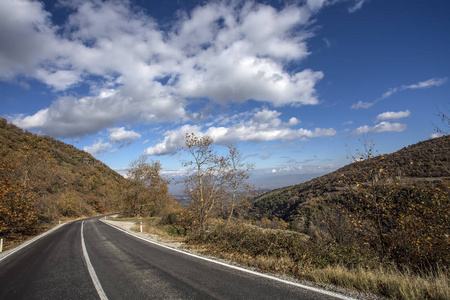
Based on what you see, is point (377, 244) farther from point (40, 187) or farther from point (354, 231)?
point (40, 187)

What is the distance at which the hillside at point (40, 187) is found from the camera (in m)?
15.2

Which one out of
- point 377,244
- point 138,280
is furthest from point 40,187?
point 377,244

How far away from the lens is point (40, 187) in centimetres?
2428

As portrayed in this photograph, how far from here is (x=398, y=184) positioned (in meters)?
6.45

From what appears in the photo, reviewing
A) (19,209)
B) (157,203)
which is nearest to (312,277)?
(19,209)

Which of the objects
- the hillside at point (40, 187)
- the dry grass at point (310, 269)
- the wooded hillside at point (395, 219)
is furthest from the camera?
the hillside at point (40, 187)

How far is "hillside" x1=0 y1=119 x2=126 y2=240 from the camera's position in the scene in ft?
49.9

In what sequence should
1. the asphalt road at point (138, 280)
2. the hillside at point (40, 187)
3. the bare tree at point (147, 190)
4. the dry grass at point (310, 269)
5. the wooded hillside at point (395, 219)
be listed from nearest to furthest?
1. the dry grass at point (310, 269)
2. the asphalt road at point (138, 280)
3. the wooded hillside at point (395, 219)
4. the hillside at point (40, 187)
5. the bare tree at point (147, 190)

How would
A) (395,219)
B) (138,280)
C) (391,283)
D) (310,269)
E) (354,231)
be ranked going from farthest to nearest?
1. (354,231)
2. (395,219)
3. (138,280)
4. (310,269)
5. (391,283)

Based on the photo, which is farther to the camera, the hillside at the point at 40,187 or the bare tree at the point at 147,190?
the bare tree at the point at 147,190

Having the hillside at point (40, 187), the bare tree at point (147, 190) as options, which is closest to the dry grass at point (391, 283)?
the hillside at point (40, 187)

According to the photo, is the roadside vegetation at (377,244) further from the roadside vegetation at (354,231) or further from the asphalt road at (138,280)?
the asphalt road at (138,280)

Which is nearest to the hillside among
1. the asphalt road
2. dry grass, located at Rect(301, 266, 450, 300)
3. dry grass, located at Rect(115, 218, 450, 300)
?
the asphalt road

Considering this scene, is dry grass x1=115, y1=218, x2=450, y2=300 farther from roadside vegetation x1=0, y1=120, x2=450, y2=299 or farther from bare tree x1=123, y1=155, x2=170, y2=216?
bare tree x1=123, y1=155, x2=170, y2=216
